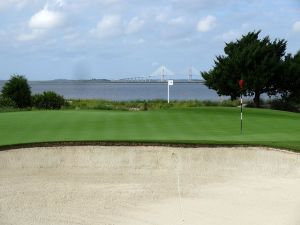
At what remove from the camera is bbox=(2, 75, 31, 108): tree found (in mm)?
33031

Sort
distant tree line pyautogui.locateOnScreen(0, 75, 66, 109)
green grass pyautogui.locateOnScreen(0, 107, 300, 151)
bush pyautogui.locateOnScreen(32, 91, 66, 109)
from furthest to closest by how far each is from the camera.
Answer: bush pyautogui.locateOnScreen(32, 91, 66, 109) → distant tree line pyautogui.locateOnScreen(0, 75, 66, 109) → green grass pyautogui.locateOnScreen(0, 107, 300, 151)

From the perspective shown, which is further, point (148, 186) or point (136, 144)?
point (136, 144)

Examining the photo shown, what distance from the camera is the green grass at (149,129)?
41.3 feet

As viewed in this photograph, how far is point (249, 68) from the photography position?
35.9 metres

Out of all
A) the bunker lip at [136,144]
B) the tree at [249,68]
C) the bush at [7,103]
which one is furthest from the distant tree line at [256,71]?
the bunker lip at [136,144]

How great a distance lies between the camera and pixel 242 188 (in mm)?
9578

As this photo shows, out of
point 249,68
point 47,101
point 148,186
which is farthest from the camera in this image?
point 249,68

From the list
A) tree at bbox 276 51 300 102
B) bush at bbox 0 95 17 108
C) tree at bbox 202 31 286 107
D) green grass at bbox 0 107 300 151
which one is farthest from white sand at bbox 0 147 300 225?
tree at bbox 276 51 300 102

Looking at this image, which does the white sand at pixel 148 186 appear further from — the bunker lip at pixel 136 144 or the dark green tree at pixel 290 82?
the dark green tree at pixel 290 82

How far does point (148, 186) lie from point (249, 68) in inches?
1086

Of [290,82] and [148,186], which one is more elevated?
[290,82]

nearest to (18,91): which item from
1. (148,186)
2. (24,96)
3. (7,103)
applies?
(24,96)

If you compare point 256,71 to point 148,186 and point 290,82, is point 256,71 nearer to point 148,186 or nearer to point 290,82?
point 290,82

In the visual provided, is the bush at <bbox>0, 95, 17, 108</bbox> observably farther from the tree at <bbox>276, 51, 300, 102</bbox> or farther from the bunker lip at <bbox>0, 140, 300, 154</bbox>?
the bunker lip at <bbox>0, 140, 300, 154</bbox>
